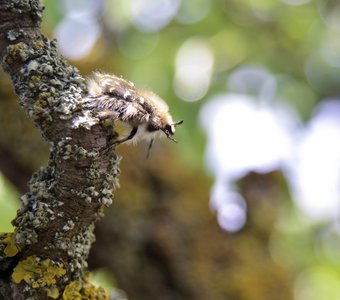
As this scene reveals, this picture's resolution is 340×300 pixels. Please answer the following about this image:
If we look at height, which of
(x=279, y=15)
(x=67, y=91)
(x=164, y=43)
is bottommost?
(x=67, y=91)

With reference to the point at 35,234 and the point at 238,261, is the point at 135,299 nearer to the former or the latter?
the point at 238,261

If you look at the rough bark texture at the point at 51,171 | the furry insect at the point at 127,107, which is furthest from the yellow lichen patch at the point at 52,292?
the furry insect at the point at 127,107

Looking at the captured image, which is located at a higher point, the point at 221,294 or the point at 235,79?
the point at 235,79

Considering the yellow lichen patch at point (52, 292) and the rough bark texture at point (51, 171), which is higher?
the rough bark texture at point (51, 171)

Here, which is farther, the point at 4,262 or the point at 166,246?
the point at 166,246

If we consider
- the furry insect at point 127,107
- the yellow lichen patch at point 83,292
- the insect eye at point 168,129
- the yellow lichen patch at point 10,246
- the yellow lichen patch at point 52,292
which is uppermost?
the insect eye at point 168,129

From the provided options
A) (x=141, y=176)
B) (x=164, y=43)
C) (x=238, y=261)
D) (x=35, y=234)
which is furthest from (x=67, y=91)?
(x=164, y=43)

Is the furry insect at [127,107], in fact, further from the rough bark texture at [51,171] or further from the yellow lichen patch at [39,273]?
the yellow lichen patch at [39,273]

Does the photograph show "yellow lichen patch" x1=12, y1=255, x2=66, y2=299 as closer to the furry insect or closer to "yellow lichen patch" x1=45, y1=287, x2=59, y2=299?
"yellow lichen patch" x1=45, y1=287, x2=59, y2=299
